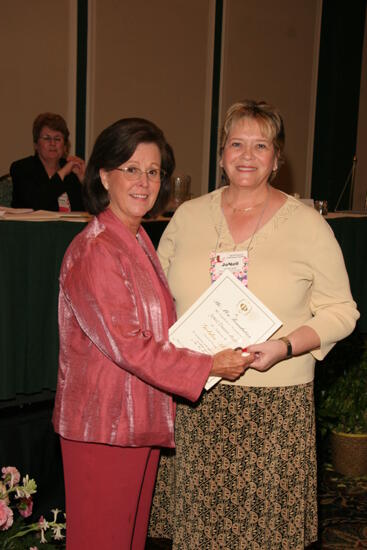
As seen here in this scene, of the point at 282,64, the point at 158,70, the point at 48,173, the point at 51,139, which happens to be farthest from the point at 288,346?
the point at 282,64

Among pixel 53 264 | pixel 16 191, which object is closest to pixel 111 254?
pixel 53 264

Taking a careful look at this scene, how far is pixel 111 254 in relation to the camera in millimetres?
1736

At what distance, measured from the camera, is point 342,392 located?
3.80 m

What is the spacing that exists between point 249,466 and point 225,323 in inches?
18.5

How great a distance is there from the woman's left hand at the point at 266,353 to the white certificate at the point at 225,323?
2cm

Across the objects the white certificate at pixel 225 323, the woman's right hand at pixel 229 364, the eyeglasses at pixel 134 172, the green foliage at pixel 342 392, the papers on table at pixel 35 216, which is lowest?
the green foliage at pixel 342 392

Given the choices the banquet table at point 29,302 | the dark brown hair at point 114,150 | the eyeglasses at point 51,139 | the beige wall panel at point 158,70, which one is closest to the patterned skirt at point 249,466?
the dark brown hair at point 114,150

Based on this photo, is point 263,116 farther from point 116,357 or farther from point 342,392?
point 342,392

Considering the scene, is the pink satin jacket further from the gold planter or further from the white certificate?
the gold planter

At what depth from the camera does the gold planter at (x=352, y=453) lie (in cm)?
374

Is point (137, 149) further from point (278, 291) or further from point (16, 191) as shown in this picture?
point (16, 191)

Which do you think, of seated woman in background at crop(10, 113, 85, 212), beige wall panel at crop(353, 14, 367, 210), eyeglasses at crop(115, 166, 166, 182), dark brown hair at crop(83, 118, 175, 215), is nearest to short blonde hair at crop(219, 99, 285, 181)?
dark brown hair at crop(83, 118, 175, 215)

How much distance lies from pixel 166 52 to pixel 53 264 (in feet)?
13.3

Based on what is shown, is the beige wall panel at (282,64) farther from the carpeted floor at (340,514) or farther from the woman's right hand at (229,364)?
the woman's right hand at (229,364)
